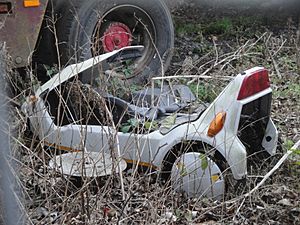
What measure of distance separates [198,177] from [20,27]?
2.31 m

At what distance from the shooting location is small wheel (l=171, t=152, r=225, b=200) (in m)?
3.73

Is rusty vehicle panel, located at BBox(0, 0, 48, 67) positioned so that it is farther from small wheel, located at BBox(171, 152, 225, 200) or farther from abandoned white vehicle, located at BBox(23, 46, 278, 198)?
small wheel, located at BBox(171, 152, 225, 200)

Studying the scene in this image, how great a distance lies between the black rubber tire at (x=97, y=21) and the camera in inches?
221

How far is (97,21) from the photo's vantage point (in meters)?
5.70

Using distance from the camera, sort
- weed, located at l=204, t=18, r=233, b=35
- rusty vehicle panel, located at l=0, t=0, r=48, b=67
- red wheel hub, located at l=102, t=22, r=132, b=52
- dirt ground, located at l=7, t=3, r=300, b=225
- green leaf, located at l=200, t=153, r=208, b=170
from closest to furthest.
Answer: dirt ground, located at l=7, t=3, r=300, b=225
green leaf, located at l=200, t=153, r=208, b=170
rusty vehicle panel, located at l=0, t=0, r=48, b=67
red wheel hub, located at l=102, t=22, r=132, b=52
weed, located at l=204, t=18, r=233, b=35

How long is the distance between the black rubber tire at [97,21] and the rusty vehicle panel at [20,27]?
353 mm

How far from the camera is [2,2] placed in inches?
199

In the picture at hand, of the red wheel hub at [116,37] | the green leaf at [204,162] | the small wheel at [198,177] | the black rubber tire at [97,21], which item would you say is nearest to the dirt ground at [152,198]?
the small wheel at [198,177]

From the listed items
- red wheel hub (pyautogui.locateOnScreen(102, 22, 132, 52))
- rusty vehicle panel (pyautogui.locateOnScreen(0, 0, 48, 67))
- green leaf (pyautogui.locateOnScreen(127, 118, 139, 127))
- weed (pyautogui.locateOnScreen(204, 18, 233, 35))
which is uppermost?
rusty vehicle panel (pyautogui.locateOnScreen(0, 0, 48, 67))

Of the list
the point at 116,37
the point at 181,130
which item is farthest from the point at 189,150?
the point at 116,37

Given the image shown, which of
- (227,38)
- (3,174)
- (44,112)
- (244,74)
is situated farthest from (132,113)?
(227,38)

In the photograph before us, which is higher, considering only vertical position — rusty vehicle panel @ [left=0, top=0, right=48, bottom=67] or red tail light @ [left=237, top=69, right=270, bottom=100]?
rusty vehicle panel @ [left=0, top=0, right=48, bottom=67]

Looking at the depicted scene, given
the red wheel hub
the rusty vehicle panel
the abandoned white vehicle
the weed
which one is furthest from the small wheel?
the weed

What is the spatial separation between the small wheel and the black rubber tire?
186 cm
